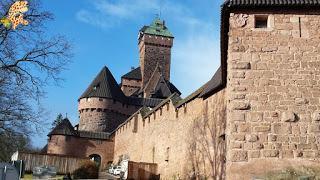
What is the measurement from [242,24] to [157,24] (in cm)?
5796

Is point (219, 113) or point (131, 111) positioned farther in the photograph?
point (131, 111)

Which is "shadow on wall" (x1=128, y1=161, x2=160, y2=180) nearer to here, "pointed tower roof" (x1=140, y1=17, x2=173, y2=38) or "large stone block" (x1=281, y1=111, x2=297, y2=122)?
"large stone block" (x1=281, y1=111, x2=297, y2=122)

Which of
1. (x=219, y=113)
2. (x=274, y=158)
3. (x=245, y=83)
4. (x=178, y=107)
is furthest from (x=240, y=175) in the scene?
(x=178, y=107)

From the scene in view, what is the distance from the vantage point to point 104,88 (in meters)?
51.6

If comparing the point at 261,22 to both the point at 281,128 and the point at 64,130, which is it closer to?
the point at 281,128

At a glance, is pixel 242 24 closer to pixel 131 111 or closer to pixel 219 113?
pixel 219 113

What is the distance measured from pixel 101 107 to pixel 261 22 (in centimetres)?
4080

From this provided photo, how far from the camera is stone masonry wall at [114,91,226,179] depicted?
17703mm

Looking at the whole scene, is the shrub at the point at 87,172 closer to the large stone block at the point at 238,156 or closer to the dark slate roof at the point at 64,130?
the dark slate roof at the point at 64,130

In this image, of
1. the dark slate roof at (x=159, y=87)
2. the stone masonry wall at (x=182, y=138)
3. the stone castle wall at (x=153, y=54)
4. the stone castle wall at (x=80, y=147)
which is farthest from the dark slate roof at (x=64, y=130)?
the stone castle wall at (x=153, y=54)

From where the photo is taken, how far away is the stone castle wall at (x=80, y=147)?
4469 centimetres

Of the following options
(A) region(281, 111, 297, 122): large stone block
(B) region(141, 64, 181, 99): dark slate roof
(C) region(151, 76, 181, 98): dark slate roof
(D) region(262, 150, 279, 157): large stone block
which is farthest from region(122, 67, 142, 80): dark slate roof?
(D) region(262, 150, 279, 157): large stone block

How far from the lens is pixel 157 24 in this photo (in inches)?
2675

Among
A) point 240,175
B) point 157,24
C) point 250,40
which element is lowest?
point 240,175
